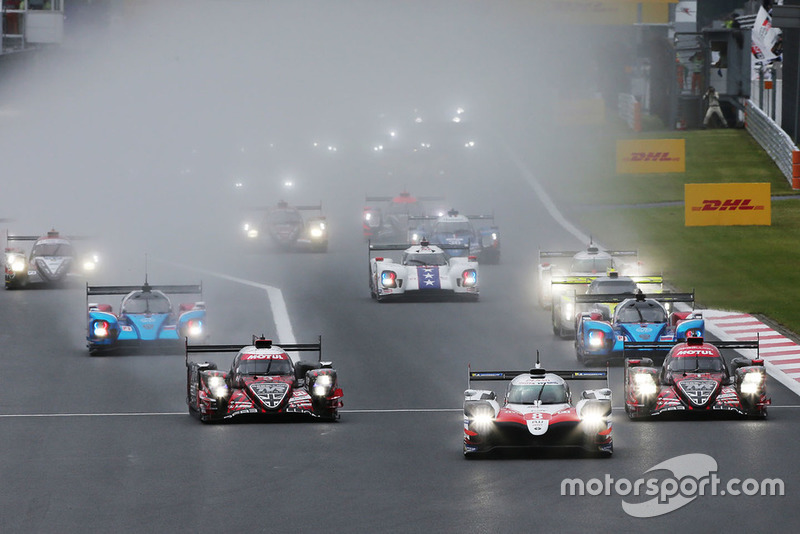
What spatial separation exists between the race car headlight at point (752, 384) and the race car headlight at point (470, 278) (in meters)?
21.7

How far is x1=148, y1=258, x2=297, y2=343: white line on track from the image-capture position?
48.0 m

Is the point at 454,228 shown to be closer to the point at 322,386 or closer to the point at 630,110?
the point at 322,386

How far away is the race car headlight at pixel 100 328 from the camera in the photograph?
1718 inches

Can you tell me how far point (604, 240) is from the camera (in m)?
72.4

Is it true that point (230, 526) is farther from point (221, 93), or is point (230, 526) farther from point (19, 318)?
point (221, 93)

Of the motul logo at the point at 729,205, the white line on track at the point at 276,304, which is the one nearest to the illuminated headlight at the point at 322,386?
the white line on track at the point at 276,304

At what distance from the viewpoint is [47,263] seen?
5912 cm

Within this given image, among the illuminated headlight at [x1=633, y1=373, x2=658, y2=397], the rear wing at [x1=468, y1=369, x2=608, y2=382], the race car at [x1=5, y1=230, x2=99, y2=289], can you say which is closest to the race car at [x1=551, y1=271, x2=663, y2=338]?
the illuminated headlight at [x1=633, y1=373, x2=658, y2=397]

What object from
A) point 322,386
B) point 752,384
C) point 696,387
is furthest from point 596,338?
point 322,386

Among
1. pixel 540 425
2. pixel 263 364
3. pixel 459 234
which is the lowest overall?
pixel 540 425

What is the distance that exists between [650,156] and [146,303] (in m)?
56.7

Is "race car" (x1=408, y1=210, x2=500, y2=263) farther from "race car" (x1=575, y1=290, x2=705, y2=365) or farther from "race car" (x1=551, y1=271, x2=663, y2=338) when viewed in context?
"race car" (x1=575, y1=290, x2=705, y2=365)

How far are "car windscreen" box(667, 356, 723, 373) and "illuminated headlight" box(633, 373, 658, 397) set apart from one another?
0.72 m

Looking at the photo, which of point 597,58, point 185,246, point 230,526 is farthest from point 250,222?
point 597,58
